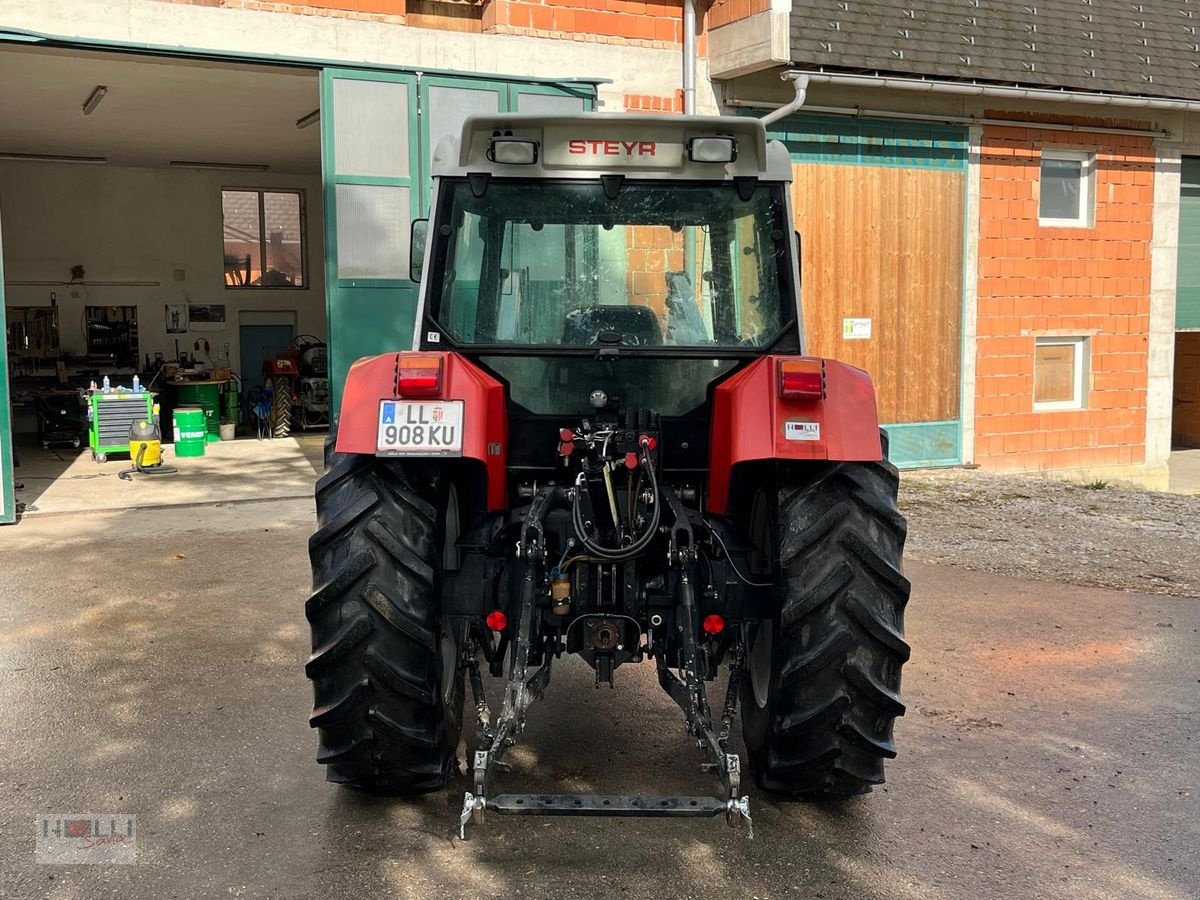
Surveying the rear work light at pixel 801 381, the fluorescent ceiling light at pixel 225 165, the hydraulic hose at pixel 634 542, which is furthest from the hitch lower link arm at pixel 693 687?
the fluorescent ceiling light at pixel 225 165

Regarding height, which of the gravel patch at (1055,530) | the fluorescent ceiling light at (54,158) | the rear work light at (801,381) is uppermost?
the fluorescent ceiling light at (54,158)

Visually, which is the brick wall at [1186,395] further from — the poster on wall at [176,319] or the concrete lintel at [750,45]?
the poster on wall at [176,319]

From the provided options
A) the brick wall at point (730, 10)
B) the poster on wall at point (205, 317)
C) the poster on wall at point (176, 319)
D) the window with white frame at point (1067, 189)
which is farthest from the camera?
the poster on wall at point (205, 317)

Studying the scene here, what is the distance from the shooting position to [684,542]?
3703mm

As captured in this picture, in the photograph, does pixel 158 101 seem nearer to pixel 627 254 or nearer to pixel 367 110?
pixel 367 110

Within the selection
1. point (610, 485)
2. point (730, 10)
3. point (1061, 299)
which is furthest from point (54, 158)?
point (610, 485)

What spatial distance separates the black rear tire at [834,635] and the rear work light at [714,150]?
3.61 feet

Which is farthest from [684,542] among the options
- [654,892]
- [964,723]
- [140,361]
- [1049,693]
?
[140,361]

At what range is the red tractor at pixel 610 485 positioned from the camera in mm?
3543

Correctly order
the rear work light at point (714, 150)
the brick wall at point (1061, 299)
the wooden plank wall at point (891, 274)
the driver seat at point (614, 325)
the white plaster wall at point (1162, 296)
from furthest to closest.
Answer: the white plaster wall at point (1162, 296), the brick wall at point (1061, 299), the wooden plank wall at point (891, 274), the driver seat at point (614, 325), the rear work light at point (714, 150)

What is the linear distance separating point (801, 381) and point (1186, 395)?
15.4 metres

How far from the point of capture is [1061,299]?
41.3ft

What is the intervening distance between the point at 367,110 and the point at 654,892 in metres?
8.03

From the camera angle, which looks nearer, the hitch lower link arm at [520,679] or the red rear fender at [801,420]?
the hitch lower link arm at [520,679]
